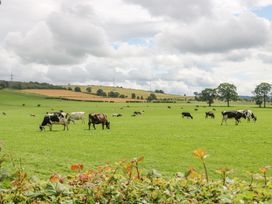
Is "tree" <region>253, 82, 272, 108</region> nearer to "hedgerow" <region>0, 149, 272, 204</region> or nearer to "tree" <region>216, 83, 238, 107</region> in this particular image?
"tree" <region>216, 83, 238, 107</region>

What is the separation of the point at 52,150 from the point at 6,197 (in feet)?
53.3

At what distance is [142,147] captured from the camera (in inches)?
860

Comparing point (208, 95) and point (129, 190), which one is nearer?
point (129, 190)

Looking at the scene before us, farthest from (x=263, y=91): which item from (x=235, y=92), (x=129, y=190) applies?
(x=129, y=190)

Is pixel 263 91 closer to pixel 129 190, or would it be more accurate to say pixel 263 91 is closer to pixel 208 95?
pixel 208 95

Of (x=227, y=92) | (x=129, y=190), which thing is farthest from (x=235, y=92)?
(x=129, y=190)

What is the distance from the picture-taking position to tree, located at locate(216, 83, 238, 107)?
140000 millimetres

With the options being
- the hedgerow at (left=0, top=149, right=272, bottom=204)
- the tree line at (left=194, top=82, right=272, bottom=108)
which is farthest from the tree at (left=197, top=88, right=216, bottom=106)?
the hedgerow at (left=0, top=149, right=272, bottom=204)

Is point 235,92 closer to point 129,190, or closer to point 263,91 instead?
point 263,91

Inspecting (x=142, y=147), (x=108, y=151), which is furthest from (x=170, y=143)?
(x=108, y=151)

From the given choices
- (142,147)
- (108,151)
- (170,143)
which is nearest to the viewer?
(108,151)

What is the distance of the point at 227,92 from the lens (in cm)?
14050

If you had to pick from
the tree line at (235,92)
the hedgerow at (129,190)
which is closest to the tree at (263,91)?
the tree line at (235,92)

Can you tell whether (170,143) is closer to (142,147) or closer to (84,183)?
(142,147)
